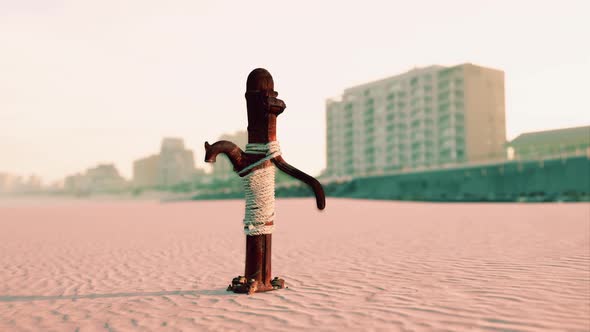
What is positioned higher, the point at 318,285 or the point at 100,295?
the point at 318,285

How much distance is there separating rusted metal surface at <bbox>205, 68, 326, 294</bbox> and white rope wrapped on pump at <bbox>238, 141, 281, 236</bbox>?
0.18 feet

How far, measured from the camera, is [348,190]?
5641cm

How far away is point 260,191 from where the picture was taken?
5801mm

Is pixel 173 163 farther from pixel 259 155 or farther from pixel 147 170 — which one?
pixel 259 155

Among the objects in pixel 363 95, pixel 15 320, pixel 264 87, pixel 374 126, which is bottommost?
pixel 15 320

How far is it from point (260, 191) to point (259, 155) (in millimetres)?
448

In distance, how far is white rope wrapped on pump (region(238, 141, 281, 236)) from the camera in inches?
226

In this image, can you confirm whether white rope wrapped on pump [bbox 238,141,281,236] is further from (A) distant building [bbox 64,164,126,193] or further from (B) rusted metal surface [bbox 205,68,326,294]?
(A) distant building [bbox 64,164,126,193]

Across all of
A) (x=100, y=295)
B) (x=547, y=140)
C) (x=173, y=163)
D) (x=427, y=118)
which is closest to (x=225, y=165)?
(x=173, y=163)

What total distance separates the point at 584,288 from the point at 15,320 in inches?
253

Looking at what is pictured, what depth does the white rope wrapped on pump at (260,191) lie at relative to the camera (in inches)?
226

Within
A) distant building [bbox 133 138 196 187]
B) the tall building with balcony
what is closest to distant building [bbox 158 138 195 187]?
Answer: distant building [bbox 133 138 196 187]

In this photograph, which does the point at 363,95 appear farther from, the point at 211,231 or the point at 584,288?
the point at 584,288

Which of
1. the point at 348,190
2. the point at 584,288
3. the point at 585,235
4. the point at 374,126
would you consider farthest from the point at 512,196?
the point at 374,126
